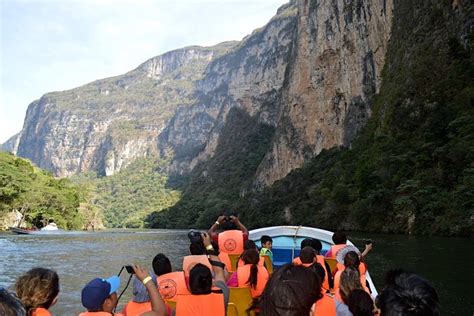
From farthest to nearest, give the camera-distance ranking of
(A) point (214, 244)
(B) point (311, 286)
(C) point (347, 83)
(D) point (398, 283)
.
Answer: (C) point (347, 83), (A) point (214, 244), (D) point (398, 283), (B) point (311, 286)

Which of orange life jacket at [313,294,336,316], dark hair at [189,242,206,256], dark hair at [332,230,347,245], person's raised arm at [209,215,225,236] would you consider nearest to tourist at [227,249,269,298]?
dark hair at [189,242,206,256]

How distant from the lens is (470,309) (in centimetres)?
998

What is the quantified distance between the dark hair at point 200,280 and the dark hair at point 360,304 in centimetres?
134

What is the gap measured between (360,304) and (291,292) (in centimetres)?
220

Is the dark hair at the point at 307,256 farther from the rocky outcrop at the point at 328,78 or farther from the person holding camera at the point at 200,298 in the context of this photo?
the rocky outcrop at the point at 328,78

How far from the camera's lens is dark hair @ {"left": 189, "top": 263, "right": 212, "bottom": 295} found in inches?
168

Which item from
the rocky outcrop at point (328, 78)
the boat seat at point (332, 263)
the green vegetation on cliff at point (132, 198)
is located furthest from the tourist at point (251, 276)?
the green vegetation on cliff at point (132, 198)

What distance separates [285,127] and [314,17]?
64.5 ft

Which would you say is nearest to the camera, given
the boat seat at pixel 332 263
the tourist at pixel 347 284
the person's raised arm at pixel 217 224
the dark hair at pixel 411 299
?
the dark hair at pixel 411 299

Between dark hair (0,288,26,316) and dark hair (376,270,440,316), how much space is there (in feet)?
6.22

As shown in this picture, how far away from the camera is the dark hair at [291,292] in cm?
235

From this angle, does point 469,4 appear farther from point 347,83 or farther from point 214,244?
point 214,244

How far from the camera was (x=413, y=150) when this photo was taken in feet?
124

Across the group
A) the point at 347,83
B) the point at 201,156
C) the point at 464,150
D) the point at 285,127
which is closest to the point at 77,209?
the point at 285,127
